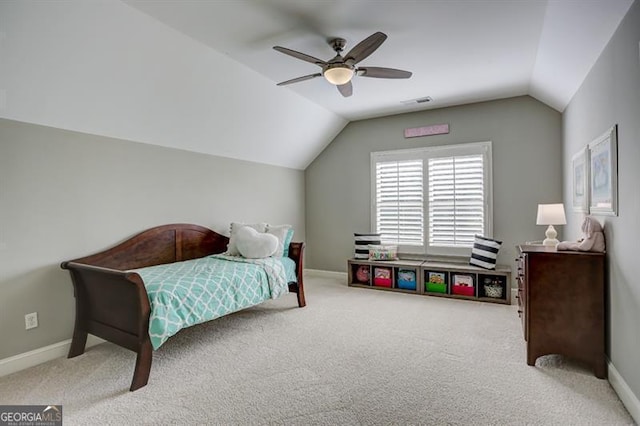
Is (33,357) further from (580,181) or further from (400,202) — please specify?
(580,181)

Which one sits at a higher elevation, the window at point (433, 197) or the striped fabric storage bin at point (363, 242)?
the window at point (433, 197)

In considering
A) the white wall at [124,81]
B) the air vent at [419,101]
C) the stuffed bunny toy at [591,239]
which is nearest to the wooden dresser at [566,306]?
the stuffed bunny toy at [591,239]

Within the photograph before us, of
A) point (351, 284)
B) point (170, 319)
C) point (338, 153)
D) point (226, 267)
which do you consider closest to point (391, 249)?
point (351, 284)

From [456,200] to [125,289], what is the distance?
163 inches

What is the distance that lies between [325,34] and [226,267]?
90.8 inches

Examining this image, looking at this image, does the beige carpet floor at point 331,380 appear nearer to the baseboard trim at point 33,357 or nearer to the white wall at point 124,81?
the baseboard trim at point 33,357

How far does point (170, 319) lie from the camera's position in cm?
250

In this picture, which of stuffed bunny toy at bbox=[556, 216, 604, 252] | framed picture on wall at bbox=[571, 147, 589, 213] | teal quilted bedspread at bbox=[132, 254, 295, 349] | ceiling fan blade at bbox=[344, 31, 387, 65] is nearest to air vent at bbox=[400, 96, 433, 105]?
framed picture on wall at bbox=[571, 147, 589, 213]

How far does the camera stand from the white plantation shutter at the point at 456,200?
185 inches

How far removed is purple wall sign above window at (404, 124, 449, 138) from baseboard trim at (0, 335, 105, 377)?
4.75 meters

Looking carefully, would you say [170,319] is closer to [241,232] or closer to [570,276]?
[241,232]

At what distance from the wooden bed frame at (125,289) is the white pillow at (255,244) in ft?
2.05

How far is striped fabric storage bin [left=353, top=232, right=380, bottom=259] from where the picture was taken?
17.2ft

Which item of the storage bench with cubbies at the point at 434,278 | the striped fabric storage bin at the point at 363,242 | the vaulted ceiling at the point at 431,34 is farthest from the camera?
the striped fabric storage bin at the point at 363,242
